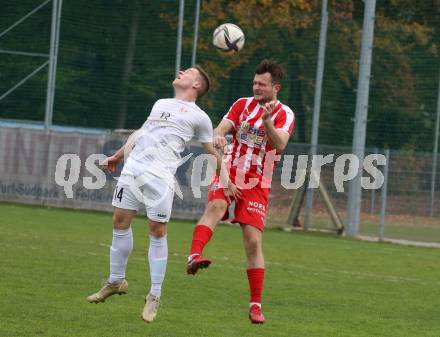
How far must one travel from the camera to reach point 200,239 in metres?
9.10

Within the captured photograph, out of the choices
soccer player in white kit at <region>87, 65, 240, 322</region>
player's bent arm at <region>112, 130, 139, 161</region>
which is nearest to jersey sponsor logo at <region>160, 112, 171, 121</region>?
soccer player in white kit at <region>87, 65, 240, 322</region>

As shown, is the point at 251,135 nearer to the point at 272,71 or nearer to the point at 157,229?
the point at 272,71

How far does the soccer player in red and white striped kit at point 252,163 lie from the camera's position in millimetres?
9312

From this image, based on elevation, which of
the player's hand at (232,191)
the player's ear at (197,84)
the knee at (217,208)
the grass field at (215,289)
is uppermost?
the player's ear at (197,84)

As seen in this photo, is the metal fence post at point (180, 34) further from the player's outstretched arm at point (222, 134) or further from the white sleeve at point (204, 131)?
the white sleeve at point (204, 131)

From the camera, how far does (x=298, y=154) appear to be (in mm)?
23141

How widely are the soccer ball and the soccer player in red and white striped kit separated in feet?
3.58

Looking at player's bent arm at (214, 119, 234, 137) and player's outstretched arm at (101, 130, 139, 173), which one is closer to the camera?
player's outstretched arm at (101, 130, 139, 173)

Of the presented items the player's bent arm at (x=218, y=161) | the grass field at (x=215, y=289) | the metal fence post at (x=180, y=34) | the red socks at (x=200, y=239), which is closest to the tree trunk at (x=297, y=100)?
the metal fence post at (x=180, y=34)

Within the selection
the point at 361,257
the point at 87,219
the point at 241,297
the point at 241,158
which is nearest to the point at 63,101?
the point at 87,219

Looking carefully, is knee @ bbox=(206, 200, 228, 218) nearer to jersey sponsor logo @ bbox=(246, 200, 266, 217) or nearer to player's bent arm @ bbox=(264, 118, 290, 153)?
jersey sponsor logo @ bbox=(246, 200, 266, 217)

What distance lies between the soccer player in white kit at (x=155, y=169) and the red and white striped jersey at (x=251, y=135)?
573mm

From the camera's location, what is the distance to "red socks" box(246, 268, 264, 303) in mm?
9352

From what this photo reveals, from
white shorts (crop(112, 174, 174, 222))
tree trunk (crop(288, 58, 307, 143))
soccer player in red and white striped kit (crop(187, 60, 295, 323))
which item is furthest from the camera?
tree trunk (crop(288, 58, 307, 143))
